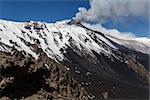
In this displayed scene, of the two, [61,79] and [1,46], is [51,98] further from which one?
[1,46]

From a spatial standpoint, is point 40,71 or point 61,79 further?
point 61,79

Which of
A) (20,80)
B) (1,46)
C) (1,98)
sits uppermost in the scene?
(1,46)

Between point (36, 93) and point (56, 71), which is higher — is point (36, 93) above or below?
below

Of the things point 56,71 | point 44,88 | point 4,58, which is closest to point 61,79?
point 56,71

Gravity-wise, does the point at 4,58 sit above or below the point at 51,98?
above

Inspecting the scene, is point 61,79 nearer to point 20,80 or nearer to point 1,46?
point 20,80

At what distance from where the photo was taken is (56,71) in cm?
3466

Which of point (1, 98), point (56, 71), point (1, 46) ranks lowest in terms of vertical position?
point (1, 98)

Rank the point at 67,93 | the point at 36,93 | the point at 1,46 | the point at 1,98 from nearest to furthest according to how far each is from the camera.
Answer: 1. the point at 1,98
2. the point at 36,93
3. the point at 67,93
4. the point at 1,46

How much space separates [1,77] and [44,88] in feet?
12.3

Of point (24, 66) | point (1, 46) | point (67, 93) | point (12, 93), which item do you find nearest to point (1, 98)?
point (12, 93)

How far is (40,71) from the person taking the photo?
32344 millimetres

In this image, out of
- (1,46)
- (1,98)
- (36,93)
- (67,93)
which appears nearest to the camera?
(1,98)

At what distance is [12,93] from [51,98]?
9.46 ft
